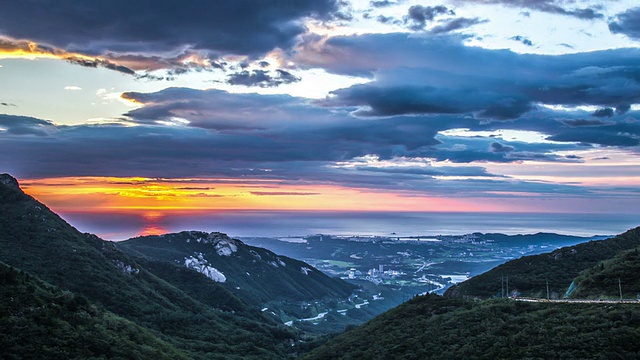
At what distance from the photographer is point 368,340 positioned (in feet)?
219

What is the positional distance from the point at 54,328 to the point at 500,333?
47.6 meters

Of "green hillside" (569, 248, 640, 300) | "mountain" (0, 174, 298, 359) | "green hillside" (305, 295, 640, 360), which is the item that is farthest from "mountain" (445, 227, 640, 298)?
"mountain" (0, 174, 298, 359)

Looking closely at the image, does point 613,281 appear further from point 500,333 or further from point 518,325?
point 500,333

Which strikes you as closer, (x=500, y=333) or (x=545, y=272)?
(x=500, y=333)

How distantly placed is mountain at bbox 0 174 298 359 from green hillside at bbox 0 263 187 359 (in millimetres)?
24092

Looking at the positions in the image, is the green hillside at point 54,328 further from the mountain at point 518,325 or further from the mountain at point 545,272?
the mountain at point 545,272

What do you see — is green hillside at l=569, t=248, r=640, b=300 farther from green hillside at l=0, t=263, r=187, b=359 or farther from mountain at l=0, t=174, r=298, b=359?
mountain at l=0, t=174, r=298, b=359

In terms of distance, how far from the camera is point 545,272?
3602 inches

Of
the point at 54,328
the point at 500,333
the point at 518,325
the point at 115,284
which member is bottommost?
the point at 115,284

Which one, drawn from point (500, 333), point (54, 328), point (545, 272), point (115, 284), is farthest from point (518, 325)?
point (115, 284)

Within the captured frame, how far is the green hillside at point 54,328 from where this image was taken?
46562 millimetres

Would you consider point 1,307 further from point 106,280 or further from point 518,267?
point 518,267

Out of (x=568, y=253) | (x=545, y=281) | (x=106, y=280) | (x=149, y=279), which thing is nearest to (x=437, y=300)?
(x=545, y=281)

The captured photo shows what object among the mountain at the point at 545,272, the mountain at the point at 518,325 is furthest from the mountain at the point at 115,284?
the mountain at the point at 545,272
